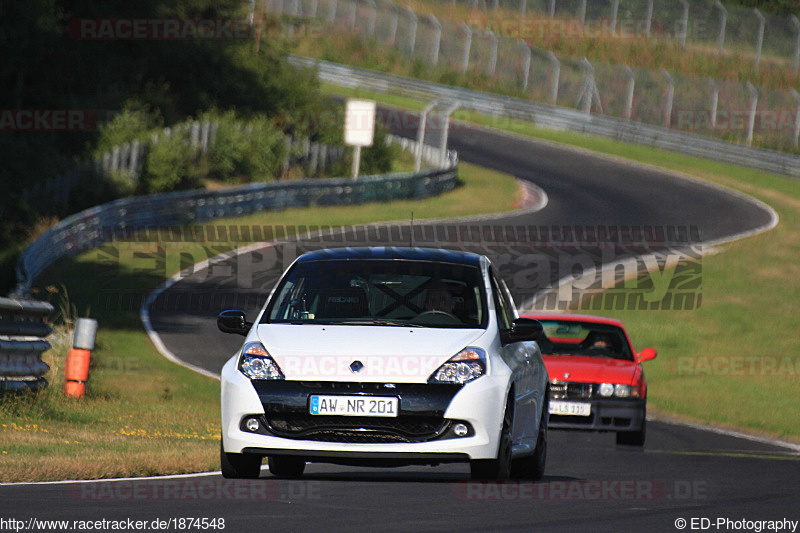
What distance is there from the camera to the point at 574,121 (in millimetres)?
61812

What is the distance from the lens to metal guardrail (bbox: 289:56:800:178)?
2219 inches

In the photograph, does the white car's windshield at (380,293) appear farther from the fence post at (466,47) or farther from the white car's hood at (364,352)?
the fence post at (466,47)

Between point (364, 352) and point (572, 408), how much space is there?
7.28m

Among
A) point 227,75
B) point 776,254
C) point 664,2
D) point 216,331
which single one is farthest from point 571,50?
point 216,331

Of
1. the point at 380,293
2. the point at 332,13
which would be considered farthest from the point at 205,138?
the point at 380,293

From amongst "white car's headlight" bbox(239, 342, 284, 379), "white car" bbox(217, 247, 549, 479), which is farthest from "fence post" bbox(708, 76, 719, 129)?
"white car's headlight" bbox(239, 342, 284, 379)

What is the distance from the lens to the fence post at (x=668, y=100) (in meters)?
59.8

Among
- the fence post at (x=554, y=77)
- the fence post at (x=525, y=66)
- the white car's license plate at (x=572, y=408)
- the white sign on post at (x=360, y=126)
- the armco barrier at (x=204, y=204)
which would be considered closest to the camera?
the white car's license plate at (x=572, y=408)

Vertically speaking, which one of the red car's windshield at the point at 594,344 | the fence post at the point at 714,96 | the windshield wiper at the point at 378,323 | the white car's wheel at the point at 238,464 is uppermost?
the windshield wiper at the point at 378,323

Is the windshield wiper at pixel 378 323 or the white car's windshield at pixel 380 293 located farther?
the white car's windshield at pixel 380 293

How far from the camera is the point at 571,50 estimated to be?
71.4 metres

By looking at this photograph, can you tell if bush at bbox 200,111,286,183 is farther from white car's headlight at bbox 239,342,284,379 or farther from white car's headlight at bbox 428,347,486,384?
white car's headlight at bbox 428,347,486,384

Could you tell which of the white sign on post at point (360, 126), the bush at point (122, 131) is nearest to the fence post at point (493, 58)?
the white sign on post at point (360, 126)

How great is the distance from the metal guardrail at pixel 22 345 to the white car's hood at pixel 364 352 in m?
6.72
